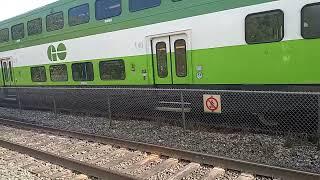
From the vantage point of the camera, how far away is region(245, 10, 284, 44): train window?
8.35 metres

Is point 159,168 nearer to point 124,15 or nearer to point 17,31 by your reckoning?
point 124,15

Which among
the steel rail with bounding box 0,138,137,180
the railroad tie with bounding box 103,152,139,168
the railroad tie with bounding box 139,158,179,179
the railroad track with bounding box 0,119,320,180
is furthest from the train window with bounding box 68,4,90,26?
the railroad tie with bounding box 139,158,179,179

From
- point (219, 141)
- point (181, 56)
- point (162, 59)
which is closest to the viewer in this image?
point (219, 141)

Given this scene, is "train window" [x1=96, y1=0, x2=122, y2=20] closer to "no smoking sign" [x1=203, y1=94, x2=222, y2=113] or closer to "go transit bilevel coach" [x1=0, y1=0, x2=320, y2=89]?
"go transit bilevel coach" [x1=0, y1=0, x2=320, y2=89]

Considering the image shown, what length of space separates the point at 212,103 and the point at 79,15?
6762mm

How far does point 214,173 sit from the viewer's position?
250 inches

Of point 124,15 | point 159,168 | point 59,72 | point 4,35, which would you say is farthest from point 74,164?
point 4,35

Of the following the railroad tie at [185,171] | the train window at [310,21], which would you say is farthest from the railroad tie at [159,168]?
the train window at [310,21]

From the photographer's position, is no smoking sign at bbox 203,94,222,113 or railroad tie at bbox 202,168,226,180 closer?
railroad tie at bbox 202,168,226,180

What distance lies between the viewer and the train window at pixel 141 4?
10867 mm

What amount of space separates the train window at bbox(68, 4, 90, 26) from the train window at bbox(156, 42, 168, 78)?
3491 mm

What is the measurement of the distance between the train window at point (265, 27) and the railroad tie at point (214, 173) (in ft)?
11.8

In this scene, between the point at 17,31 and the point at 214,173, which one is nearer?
the point at 214,173

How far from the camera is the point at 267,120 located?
923 cm
